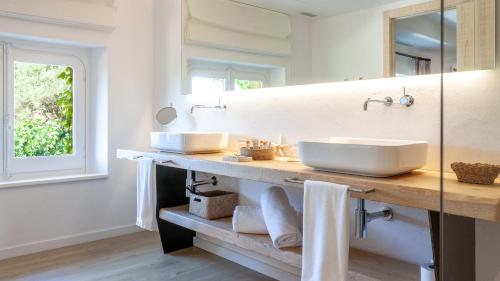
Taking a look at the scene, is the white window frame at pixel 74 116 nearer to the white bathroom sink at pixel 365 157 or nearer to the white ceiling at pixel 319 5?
the white ceiling at pixel 319 5

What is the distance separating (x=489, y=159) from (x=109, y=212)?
10.6 ft

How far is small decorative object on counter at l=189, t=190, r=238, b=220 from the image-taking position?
9.53ft

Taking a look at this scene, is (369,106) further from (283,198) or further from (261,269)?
(261,269)

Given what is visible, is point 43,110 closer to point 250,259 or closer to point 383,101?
point 250,259

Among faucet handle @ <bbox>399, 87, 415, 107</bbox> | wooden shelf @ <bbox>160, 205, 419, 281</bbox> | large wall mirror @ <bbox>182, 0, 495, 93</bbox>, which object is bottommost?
wooden shelf @ <bbox>160, 205, 419, 281</bbox>

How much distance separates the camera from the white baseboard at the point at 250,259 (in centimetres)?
277

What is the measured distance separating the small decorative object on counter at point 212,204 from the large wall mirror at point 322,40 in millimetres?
845

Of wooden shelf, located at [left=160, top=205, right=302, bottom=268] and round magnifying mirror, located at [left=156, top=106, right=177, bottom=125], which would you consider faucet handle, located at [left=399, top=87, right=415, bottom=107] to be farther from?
round magnifying mirror, located at [left=156, top=106, right=177, bottom=125]

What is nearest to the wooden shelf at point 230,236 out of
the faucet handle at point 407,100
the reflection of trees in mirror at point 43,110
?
the faucet handle at point 407,100

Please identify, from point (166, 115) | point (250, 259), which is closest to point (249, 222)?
point (250, 259)

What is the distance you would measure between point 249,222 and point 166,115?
1557 mm

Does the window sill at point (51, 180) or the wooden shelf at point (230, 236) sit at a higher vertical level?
the window sill at point (51, 180)

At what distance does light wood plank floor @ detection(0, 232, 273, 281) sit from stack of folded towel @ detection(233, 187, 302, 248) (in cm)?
57

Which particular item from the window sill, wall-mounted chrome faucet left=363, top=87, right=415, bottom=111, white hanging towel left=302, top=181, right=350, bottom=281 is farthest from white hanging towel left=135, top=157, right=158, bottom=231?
wall-mounted chrome faucet left=363, top=87, right=415, bottom=111
